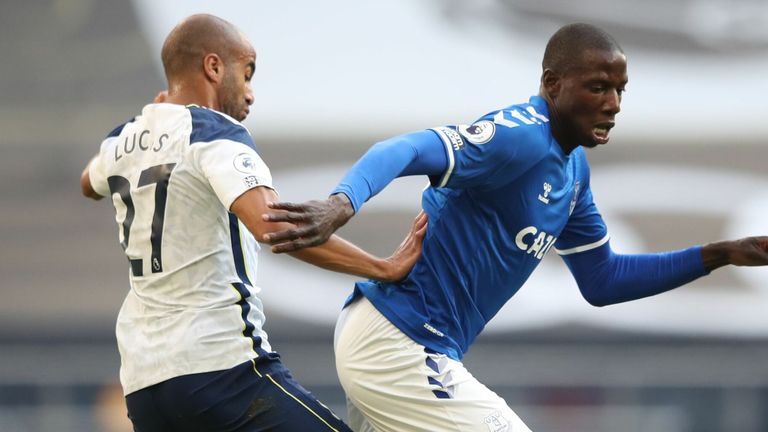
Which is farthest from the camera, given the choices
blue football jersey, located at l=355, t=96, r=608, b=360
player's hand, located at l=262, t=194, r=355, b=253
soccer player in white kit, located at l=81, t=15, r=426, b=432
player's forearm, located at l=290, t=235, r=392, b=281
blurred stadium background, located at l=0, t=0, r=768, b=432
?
blurred stadium background, located at l=0, t=0, r=768, b=432

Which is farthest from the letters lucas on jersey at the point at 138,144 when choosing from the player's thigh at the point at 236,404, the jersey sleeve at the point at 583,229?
the jersey sleeve at the point at 583,229

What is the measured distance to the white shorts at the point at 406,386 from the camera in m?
3.90

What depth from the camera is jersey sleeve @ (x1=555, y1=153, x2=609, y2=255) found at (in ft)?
15.2

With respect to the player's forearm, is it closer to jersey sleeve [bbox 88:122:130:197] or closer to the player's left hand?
jersey sleeve [bbox 88:122:130:197]

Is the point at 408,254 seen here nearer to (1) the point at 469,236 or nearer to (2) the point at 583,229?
(1) the point at 469,236

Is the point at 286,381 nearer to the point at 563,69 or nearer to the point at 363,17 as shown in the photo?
the point at 563,69

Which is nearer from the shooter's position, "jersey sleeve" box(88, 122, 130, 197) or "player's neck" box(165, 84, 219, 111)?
"player's neck" box(165, 84, 219, 111)

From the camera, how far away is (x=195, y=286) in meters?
3.79

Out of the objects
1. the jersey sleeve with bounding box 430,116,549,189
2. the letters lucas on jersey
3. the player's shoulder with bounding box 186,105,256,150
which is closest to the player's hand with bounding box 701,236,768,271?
the jersey sleeve with bounding box 430,116,549,189

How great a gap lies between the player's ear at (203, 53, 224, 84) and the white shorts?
934 mm

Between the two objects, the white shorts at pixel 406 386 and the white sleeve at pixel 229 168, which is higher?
the white sleeve at pixel 229 168

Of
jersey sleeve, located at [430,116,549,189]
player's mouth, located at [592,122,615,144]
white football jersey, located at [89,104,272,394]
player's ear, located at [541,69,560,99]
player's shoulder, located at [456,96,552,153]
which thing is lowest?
white football jersey, located at [89,104,272,394]

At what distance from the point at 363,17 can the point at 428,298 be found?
7505mm

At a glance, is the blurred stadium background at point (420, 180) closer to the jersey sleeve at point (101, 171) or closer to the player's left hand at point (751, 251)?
the player's left hand at point (751, 251)
